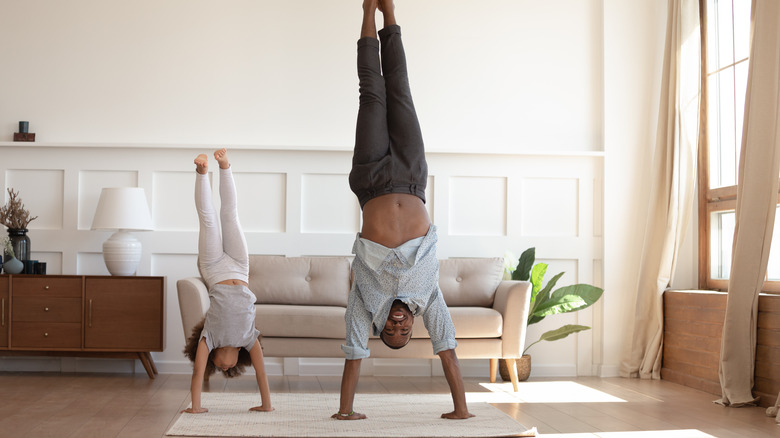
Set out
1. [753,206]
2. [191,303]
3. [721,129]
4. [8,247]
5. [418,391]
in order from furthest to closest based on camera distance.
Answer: [721,129]
[8,247]
[418,391]
[191,303]
[753,206]

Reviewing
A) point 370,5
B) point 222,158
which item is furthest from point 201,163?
point 370,5

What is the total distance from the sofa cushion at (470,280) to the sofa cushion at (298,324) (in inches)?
34.0

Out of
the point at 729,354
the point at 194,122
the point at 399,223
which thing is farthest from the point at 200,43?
the point at 729,354

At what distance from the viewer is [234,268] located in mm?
3805

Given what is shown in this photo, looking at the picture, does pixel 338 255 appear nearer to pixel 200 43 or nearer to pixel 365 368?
pixel 365 368

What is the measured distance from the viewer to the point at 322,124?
233 inches

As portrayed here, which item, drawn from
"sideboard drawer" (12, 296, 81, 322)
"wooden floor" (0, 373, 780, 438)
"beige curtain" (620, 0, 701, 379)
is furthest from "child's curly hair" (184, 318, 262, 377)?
"beige curtain" (620, 0, 701, 379)

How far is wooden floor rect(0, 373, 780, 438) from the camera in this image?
→ 3.56m

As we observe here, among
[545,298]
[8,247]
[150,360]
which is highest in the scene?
[8,247]

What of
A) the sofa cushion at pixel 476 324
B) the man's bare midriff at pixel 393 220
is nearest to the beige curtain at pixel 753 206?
the sofa cushion at pixel 476 324

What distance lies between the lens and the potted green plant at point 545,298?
5.42 meters

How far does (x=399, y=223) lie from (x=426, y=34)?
2.96m

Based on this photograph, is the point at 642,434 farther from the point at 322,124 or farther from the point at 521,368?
the point at 322,124

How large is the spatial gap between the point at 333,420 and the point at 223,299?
2.47ft
